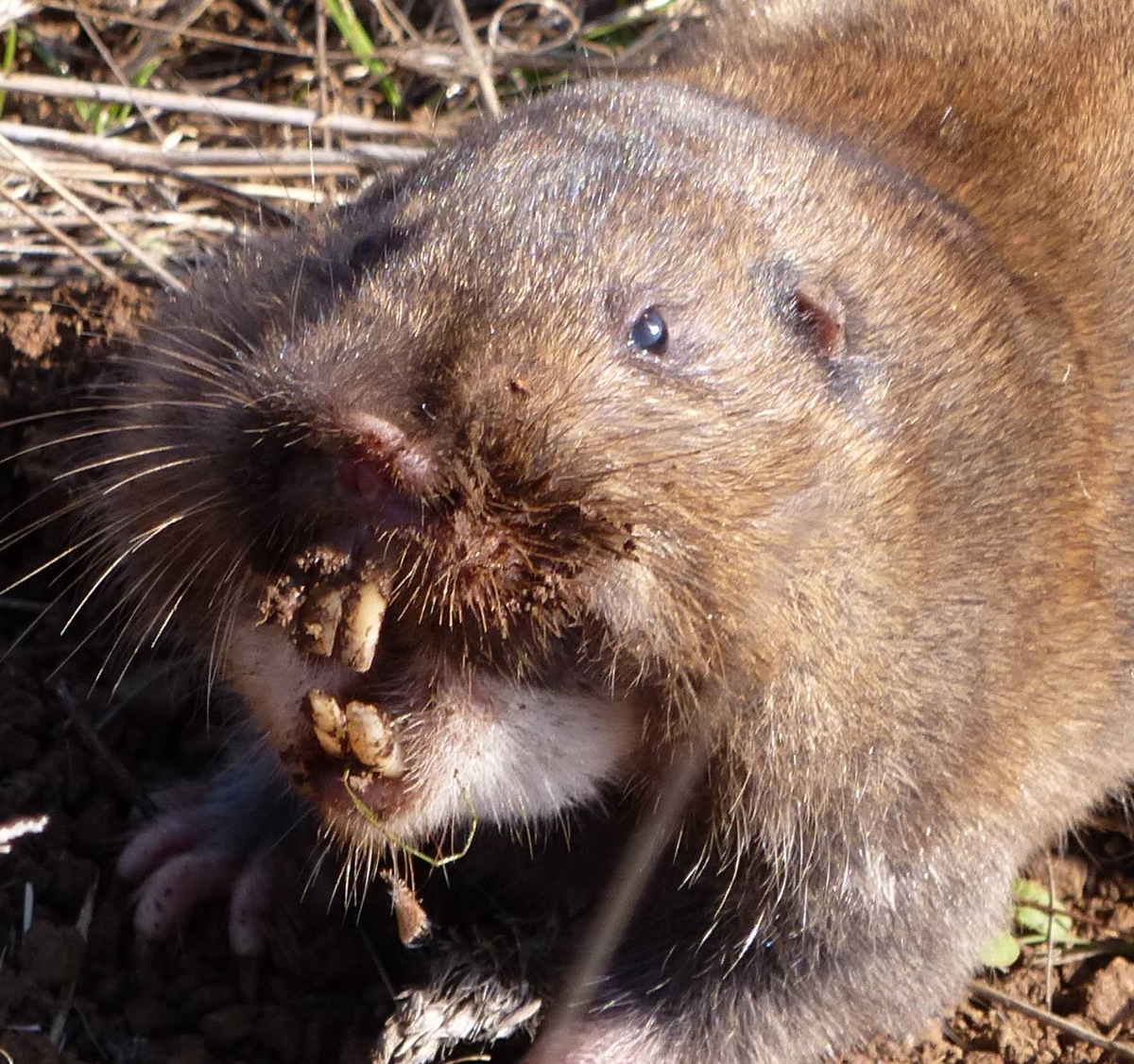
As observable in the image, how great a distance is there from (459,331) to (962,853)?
140cm

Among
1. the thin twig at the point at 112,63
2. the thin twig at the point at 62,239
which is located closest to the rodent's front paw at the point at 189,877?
the thin twig at the point at 62,239

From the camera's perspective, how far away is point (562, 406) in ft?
7.91

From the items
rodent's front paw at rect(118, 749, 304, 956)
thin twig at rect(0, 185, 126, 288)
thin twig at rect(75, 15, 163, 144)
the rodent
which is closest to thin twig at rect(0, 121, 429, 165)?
thin twig at rect(75, 15, 163, 144)

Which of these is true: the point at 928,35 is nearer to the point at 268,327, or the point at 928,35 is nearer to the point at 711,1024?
the point at 268,327

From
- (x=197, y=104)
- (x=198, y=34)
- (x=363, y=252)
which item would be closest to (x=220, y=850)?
(x=363, y=252)

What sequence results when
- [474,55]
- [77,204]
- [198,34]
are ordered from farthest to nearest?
[198,34], [474,55], [77,204]

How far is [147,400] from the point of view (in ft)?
10.2

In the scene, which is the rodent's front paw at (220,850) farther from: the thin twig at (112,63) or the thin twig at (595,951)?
the thin twig at (112,63)

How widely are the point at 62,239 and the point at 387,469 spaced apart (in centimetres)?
230

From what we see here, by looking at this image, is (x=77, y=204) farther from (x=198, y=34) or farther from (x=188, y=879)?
(x=188, y=879)

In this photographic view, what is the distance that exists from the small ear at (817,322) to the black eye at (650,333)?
0.91 ft

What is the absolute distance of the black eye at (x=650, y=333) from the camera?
259 cm

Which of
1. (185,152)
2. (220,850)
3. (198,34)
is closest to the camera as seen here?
(220,850)

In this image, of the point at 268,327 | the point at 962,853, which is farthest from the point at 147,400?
the point at 962,853
